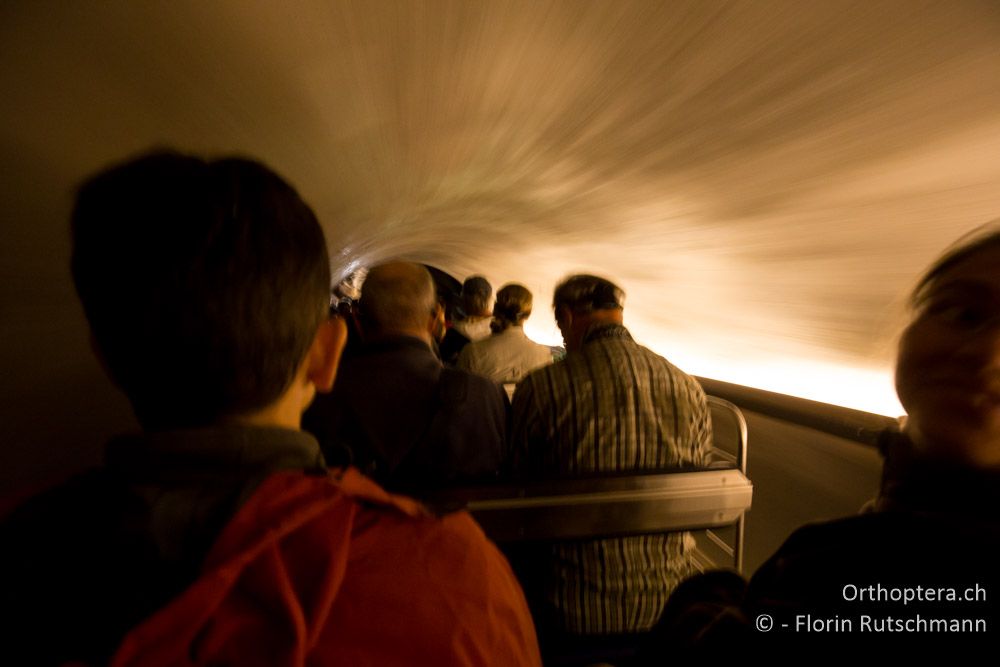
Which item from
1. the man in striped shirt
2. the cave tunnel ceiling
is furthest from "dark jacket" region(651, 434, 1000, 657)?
the man in striped shirt

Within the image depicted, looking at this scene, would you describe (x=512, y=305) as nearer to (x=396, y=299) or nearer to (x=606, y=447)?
(x=396, y=299)

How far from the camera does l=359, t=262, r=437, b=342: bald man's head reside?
5.63 feet

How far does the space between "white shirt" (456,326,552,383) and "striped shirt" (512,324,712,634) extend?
1.24 meters

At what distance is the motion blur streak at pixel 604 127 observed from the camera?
4.20 ft

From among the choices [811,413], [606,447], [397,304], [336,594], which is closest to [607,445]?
[606,447]

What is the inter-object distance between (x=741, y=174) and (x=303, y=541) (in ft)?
8.12

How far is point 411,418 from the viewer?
5.04 ft

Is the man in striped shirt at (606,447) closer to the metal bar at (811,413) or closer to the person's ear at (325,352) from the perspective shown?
the metal bar at (811,413)

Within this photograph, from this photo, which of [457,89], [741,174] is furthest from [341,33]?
[741,174]

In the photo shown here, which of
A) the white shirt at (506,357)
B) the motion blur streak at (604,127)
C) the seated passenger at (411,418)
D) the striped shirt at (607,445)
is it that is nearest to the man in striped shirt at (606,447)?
the striped shirt at (607,445)

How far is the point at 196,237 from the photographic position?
1.81 feet

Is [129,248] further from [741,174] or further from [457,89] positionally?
[741,174]

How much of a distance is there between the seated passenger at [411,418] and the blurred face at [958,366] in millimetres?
1144

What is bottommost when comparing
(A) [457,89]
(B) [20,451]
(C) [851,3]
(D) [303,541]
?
(B) [20,451]
